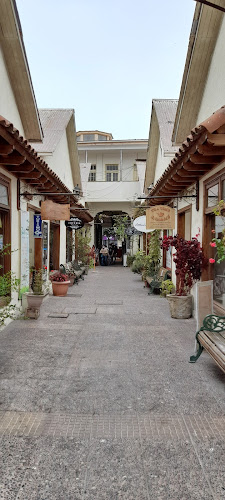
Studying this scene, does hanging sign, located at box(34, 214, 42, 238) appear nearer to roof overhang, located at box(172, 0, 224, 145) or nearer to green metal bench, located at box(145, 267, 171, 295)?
green metal bench, located at box(145, 267, 171, 295)

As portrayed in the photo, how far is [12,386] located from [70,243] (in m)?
12.2

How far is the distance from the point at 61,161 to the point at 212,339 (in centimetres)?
1031

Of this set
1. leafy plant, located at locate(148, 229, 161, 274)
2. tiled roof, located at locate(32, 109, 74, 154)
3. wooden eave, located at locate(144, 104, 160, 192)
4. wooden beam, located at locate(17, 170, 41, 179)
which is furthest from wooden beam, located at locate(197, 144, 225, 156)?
wooden eave, located at locate(144, 104, 160, 192)

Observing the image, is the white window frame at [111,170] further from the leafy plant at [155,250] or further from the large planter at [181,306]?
the large planter at [181,306]

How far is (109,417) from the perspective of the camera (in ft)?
11.1

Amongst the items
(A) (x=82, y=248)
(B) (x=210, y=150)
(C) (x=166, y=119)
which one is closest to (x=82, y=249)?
(A) (x=82, y=248)

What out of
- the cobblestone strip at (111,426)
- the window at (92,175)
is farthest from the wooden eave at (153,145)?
the cobblestone strip at (111,426)

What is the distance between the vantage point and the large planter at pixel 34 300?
24.7 feet

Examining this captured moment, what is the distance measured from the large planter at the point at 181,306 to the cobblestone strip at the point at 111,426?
423 centimetres

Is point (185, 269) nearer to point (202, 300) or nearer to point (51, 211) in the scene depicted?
point (202, 300)

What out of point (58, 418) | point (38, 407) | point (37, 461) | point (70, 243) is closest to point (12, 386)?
point (38, 407)

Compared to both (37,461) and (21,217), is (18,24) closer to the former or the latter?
(21,217)

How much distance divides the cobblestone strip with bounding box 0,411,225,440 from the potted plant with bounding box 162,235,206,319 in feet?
12.8

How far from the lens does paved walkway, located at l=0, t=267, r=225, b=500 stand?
248cm
